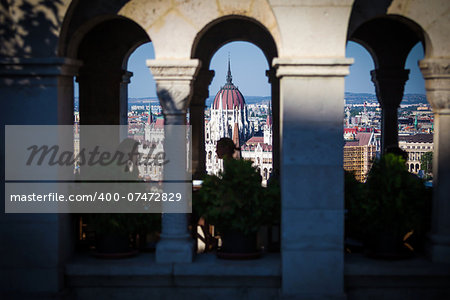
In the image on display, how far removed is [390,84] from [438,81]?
3.59 m

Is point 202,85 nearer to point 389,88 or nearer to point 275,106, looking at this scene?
point 275,106

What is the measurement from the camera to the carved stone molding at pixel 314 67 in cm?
761

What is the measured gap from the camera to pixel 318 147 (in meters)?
7.75

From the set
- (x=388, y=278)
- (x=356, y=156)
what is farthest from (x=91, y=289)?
(x=356, y=156)

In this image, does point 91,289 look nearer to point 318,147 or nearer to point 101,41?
point 318,147

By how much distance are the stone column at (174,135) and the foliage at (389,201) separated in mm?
2500

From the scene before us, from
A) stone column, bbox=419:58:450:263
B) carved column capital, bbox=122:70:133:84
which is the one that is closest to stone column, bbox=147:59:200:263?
stone column, bbox=419:58:450:263

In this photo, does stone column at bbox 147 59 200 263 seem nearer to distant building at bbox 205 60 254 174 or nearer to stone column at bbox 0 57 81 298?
stone column at bbox 0 57 81 298

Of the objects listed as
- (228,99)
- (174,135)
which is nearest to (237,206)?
(174,135)

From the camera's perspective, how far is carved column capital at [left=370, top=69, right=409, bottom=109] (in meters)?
11.4

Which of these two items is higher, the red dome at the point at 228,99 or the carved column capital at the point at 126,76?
the red dome at the point at 228,99

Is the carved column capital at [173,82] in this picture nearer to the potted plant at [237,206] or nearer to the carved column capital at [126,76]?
the potted plant at [237,206]

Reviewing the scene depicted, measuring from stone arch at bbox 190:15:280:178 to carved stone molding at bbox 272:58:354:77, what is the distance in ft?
14.1

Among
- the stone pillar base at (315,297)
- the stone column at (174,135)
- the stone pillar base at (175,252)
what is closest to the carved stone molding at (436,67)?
the stone column at (174,135)
